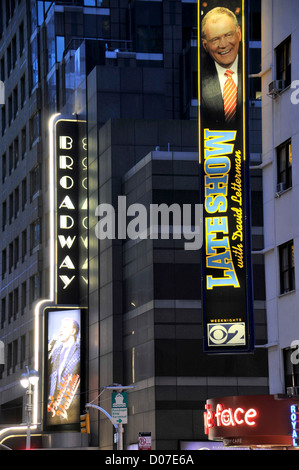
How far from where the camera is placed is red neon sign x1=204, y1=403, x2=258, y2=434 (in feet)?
94.7

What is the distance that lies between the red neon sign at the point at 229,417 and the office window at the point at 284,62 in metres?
10.8

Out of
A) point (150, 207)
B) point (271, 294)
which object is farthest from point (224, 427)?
point (150, 207)

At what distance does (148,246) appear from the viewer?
52.1m

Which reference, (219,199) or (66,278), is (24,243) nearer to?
(66,278)

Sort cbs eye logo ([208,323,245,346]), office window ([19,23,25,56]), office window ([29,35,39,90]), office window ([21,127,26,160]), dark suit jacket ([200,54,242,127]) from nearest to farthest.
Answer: cbs eye logo ([208,323,245,346]), dark suit jacket ([200,54,242,127]), office window ([29,35,39,90]), office window ([21,127,26,160]), office window ([19,23,25,56])

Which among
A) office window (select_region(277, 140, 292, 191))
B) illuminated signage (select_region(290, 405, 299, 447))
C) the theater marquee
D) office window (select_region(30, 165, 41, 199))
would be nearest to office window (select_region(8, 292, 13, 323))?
office window (select_region(30, 165, 41, 199))

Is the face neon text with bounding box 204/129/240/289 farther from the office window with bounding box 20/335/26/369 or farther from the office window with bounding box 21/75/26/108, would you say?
the office window with bounding box 21/75/26/108

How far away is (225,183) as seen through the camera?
102 feet

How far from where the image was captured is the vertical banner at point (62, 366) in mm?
59094

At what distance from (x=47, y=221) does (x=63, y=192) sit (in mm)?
8287

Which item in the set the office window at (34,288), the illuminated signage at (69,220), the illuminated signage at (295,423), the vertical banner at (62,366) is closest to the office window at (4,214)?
the office window at (34,288)

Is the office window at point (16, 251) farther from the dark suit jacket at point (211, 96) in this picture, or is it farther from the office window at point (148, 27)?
the dark suit jacket at point (211, 96)

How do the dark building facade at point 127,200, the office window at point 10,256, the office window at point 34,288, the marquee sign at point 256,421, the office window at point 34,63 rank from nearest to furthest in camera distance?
the marquee sign at point 256,421, the dark building facade at point 127,200, the office window at point 34,288, the office window at point 34,63, the office window at point 10,256

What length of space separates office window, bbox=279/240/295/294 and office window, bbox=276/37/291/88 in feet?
17.5
